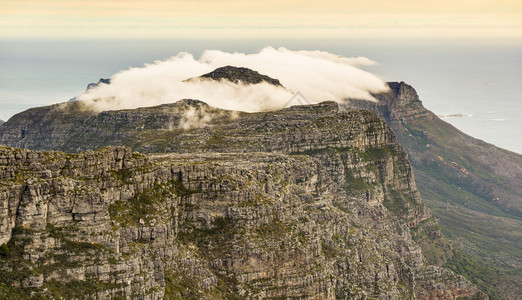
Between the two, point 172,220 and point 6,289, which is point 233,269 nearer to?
point 172,220

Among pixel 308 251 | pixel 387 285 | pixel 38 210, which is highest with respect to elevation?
pixel 38 210

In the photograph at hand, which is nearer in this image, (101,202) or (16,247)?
(16,247)

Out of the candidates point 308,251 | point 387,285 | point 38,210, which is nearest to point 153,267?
point 38,210

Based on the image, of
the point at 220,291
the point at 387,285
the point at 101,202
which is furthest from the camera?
the point at 387,285

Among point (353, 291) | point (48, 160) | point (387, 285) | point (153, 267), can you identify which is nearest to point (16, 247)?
point (48, 160)

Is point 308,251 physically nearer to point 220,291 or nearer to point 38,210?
point 220,291

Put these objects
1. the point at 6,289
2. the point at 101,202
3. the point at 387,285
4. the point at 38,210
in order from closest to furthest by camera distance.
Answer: the point at 6,289 < the point at 38,210 < the point at 101,202 < the point at 387,285

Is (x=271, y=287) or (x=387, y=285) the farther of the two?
(x=387, y=285)

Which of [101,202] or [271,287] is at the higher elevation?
[101,202]

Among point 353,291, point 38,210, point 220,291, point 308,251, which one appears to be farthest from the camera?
point 353,291
